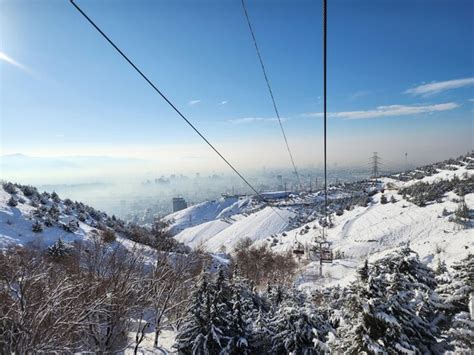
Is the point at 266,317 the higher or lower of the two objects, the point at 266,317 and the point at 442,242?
the higher

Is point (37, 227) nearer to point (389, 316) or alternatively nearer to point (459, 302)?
point (389, 316)

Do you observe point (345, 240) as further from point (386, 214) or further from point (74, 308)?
point (74, 308)

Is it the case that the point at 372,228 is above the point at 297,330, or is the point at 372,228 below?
below

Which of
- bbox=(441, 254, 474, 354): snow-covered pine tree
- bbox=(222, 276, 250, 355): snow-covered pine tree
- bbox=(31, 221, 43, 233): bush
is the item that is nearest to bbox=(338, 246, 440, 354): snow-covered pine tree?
bbox=(441, 254, 474, 354): snow-covered pine tree

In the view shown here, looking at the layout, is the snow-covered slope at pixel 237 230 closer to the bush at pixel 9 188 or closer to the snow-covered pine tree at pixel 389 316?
the bush at pixel 9 188

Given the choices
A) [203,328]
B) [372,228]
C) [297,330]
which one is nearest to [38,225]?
[203,328]

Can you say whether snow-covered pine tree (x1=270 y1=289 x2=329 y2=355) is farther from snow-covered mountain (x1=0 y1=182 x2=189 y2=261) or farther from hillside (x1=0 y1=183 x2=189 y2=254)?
hillside (x1=0 y1=183 x2=189 y2=254)

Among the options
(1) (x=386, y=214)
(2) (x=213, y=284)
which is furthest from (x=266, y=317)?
(1) (x=386, y=214)

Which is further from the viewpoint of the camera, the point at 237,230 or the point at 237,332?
the point at 237,230

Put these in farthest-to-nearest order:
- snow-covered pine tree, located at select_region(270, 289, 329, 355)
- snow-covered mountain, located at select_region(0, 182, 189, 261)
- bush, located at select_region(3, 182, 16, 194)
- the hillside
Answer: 1. bush, located at select_region(3, 182, 16, 194)
2. the hillside
3. snow-covered mountain, located at select_region(0, 182, 189, 261)
4. snow-covered pine tree, located at select_region(270, 289, 329, 355)

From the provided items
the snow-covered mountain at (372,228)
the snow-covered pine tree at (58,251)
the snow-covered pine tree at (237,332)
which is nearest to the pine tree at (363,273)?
the snow-covered pine tree at (237,332)

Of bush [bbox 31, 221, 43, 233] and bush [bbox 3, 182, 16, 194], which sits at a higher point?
bush [bbox 3, 182, 16, 194]
